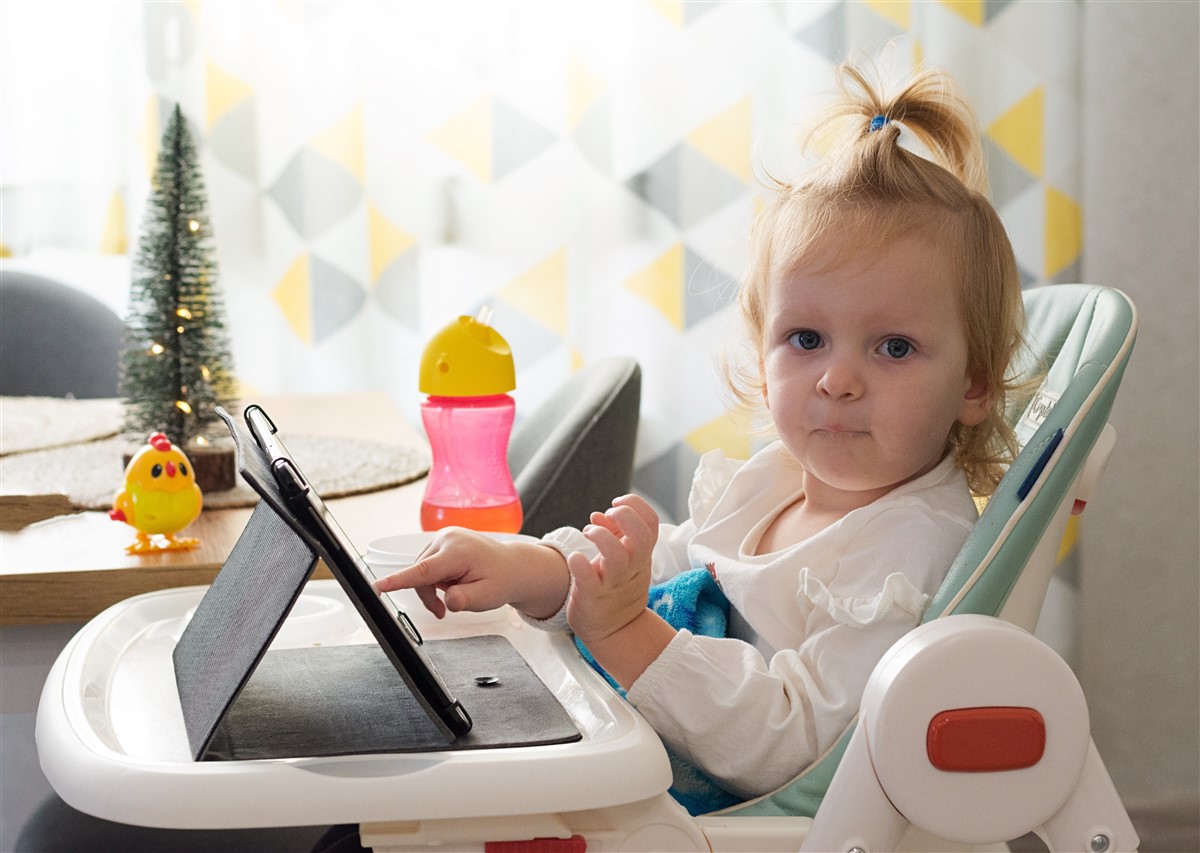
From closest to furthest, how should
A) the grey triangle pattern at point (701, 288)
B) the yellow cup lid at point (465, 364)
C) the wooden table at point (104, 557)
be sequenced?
1. the wooden table at point (104, 557)
2. the yellow cup lid at point (465, 364)
3. the grey triangle pattern at point (701, 288)

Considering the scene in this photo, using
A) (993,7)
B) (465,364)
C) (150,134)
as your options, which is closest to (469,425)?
(465,364)

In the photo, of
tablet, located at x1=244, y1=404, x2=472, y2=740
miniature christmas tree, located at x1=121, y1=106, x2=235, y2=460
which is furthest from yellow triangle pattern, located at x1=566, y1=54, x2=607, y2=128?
tablet, located at x1=244, y1=404, x2=472, y2=740

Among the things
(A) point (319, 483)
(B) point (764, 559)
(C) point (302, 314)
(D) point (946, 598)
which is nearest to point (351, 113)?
(C) point (302, 314)

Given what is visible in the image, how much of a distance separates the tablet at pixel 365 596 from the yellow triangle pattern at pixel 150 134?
1.46 metres

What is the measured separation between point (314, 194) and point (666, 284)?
0.59 m

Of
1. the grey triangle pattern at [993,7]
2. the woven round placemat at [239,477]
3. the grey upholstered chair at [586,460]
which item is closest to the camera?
the woven round placemat at [239,477]

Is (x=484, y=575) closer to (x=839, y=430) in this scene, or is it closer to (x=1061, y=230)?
(x=839, y=430)

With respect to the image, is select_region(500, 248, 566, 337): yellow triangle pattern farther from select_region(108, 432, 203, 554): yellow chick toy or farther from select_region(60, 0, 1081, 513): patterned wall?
select_region(108, 432, 203, 554): yellow chick toy

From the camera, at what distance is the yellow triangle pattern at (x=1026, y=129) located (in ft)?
5.94

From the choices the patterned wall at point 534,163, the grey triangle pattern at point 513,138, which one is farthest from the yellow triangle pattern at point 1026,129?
the grey triangle pattern at point 513,138

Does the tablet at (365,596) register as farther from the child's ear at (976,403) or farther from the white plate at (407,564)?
the child's ear at (976,403)

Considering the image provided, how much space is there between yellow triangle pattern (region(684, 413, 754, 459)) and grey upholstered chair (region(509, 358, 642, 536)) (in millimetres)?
584

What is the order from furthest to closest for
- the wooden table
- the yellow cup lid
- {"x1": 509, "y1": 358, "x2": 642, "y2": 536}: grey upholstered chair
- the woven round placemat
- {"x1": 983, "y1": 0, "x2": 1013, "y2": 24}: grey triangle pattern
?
{"x1": 983, "y1": 0, "x2": 1013, "y2": 24}: grey triangle pattern < {"x1": 509, "y1": 358, "x2": 642, "y2": 536}: grey upholstered chair < the woven round placemat < the yellow cup lid < the wooden table

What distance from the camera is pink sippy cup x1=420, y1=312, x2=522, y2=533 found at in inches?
41.4
